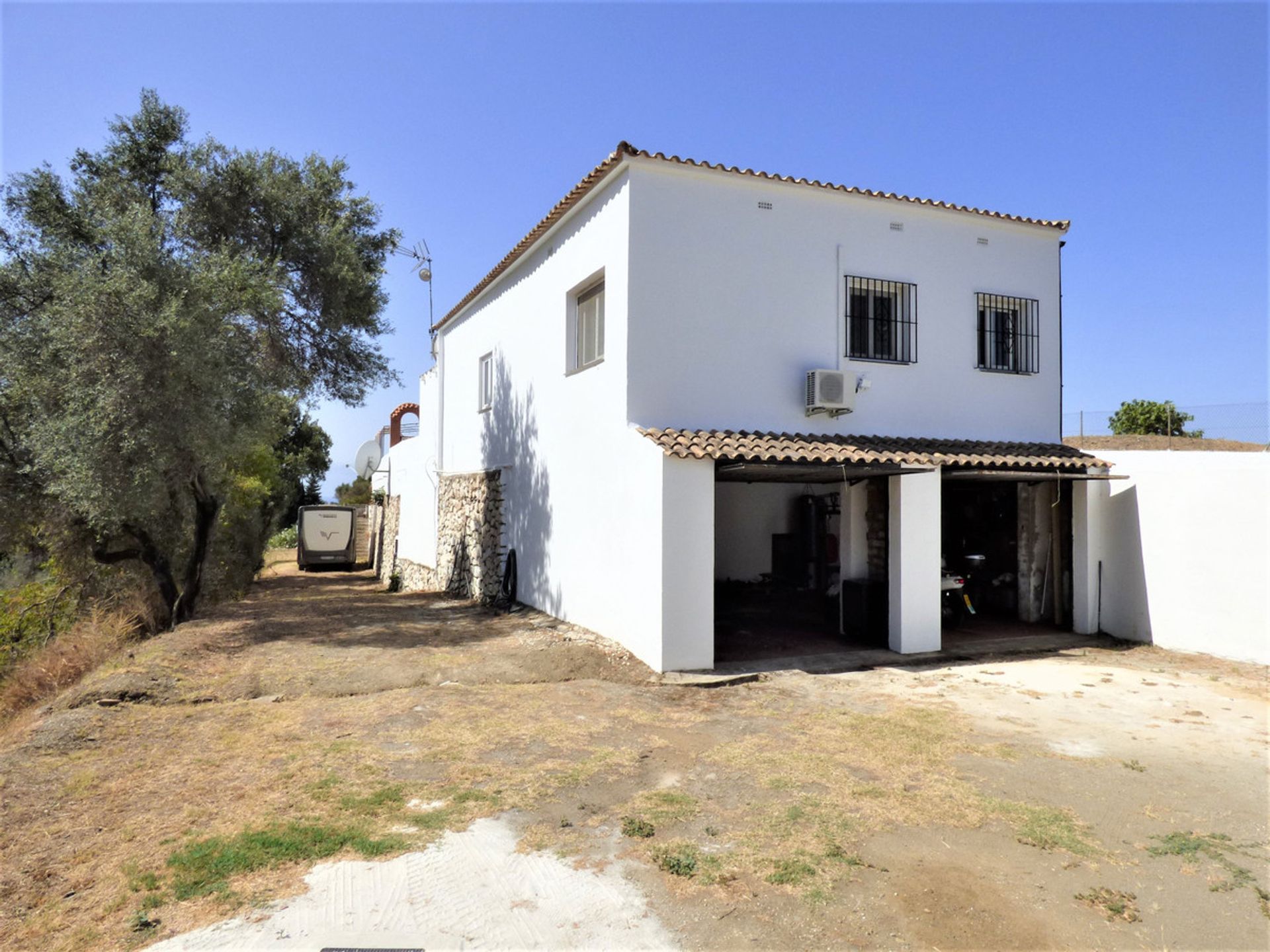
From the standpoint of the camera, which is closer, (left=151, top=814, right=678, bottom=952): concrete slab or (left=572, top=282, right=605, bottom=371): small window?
(left=151, top=814, right=678, bottom=952): concrete slab

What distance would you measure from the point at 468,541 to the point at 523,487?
3.64 meters

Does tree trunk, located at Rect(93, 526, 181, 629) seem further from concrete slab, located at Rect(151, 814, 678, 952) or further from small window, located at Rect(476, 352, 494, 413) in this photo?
concrete slab, located at Rect(151, 814, 678, 952)

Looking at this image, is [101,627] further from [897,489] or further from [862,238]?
[862,238]

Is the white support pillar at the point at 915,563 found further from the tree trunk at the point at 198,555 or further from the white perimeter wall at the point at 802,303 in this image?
the tree trunk at the point at 198,555

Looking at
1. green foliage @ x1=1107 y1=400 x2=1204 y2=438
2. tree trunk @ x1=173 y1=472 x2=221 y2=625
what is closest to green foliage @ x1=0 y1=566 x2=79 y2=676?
tree trunk @ x1=173 y1=472 x2=221 y2=625

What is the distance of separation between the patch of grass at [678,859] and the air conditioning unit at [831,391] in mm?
7264

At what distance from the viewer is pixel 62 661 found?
409 inches

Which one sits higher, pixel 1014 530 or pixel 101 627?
pixel 1014 530

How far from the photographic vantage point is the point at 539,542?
13273 mm

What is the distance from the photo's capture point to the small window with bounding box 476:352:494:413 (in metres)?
16.2

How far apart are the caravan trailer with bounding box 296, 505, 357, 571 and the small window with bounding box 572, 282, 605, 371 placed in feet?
59.3

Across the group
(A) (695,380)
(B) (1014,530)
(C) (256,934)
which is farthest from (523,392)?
(C) (256,934)

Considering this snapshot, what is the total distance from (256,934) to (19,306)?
13.3m

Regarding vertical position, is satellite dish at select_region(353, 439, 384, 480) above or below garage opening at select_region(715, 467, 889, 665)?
above
